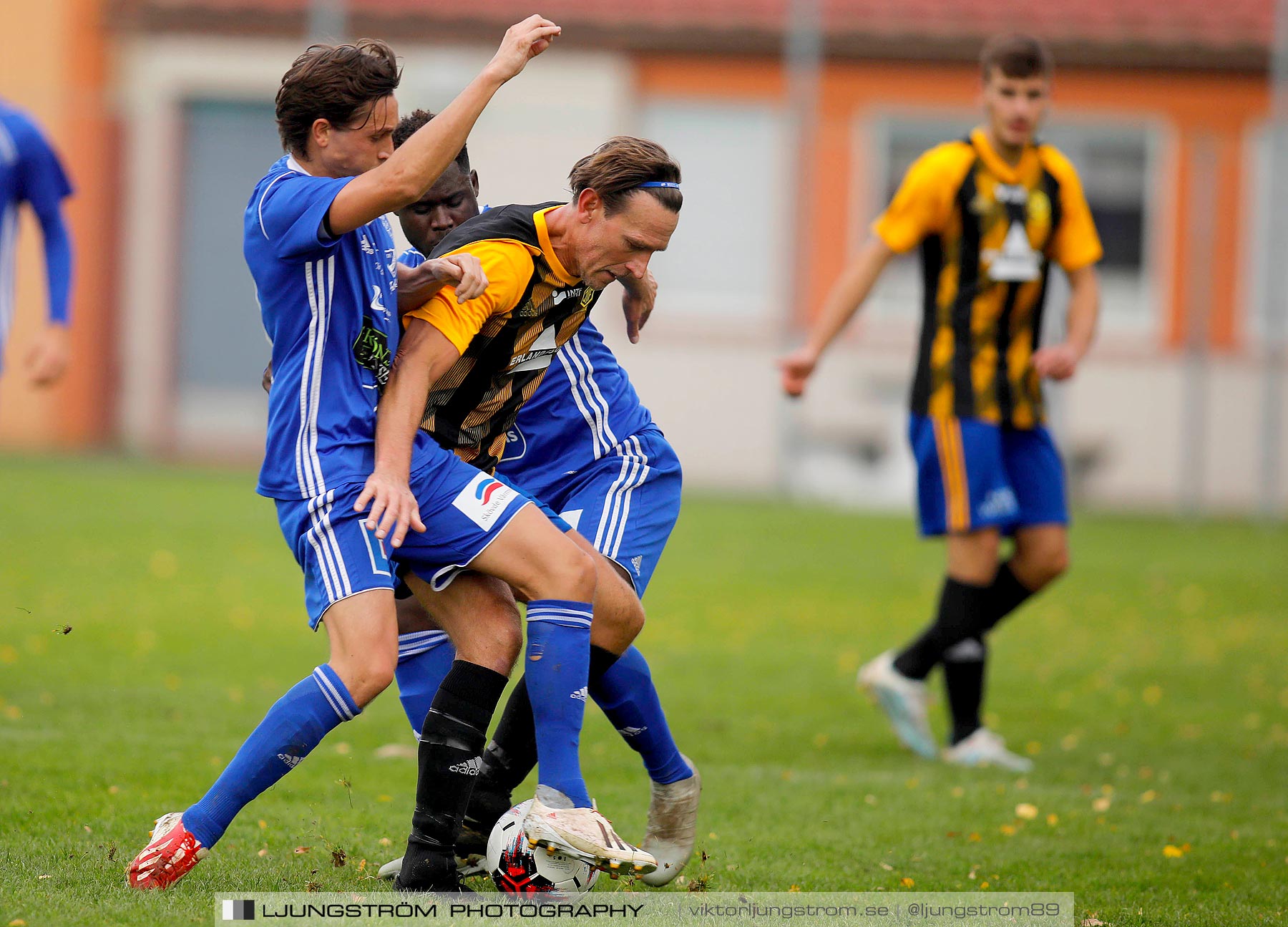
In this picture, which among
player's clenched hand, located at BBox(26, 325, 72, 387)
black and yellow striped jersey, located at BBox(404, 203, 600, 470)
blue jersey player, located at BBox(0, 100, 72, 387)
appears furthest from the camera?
blue jersey player, located at BBox(0, 100, 72, 387)

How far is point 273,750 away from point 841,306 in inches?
127

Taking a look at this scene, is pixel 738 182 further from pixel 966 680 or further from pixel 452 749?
pixel 452 749

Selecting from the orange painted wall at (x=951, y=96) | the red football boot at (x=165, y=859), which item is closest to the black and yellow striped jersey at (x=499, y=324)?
the red football boot at (x=165, y=859)

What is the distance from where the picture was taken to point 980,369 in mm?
5992

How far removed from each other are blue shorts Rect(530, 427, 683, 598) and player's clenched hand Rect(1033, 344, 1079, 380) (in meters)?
2.09

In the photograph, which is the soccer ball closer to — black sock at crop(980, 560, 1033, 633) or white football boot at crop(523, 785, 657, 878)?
white football boot at crop(523, 785, 657, 878)

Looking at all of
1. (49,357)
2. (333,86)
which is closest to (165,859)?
(333,86)

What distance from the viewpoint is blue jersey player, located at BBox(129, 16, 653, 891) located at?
3.57 metres

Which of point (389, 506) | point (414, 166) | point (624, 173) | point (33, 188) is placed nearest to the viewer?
point (414, 166)

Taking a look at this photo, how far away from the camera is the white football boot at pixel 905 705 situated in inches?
238

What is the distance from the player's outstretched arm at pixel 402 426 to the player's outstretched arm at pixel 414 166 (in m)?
0.35

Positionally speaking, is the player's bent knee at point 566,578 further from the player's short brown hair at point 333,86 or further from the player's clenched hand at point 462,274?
the player's short brown hair at point 333,86

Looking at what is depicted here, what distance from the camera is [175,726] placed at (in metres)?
5.71

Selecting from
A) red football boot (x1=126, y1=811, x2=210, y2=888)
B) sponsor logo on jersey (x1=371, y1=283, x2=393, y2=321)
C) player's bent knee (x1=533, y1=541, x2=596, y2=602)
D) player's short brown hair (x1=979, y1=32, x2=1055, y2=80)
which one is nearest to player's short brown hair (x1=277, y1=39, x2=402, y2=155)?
sponsor logo on jersey (x1=371, y1=283, x2=393, y2=321)
